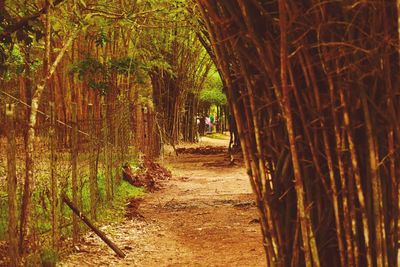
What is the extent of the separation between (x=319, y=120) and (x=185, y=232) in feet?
17.1

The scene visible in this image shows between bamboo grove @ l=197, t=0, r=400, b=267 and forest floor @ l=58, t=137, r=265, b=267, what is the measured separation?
3.29 meters

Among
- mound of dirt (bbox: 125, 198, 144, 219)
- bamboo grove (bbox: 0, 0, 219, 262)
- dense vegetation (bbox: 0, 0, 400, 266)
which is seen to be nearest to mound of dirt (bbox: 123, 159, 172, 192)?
bamboo grove (bbox: 0, 0, 219, 262)

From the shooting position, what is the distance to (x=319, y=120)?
2266 millimetres

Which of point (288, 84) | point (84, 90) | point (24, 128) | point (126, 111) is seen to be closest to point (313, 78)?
point (288, 84)

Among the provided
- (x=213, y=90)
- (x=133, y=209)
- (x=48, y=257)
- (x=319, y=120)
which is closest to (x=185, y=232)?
(x=133, y=209)

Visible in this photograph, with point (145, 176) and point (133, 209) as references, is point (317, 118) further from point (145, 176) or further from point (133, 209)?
point (145, 176)

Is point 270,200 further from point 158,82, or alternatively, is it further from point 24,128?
point 158,82

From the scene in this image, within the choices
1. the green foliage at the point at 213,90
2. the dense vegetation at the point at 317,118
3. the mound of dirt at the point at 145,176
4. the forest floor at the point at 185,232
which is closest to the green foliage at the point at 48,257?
the forest floor at the point at 185,232

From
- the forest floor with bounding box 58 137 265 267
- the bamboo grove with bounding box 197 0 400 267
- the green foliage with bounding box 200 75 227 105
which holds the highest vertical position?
the green foliage with bounding box 200 75 227 105

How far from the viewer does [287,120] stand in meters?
2.25

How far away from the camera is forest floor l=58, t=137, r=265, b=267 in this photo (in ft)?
19.1

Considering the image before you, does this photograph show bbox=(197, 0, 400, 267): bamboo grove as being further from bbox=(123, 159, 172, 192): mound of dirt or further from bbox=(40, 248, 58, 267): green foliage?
bbox=(123, 159, 172, 192): mound of dirt

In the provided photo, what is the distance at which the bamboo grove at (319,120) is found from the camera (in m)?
2.20

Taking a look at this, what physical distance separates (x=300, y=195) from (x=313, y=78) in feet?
1.51
